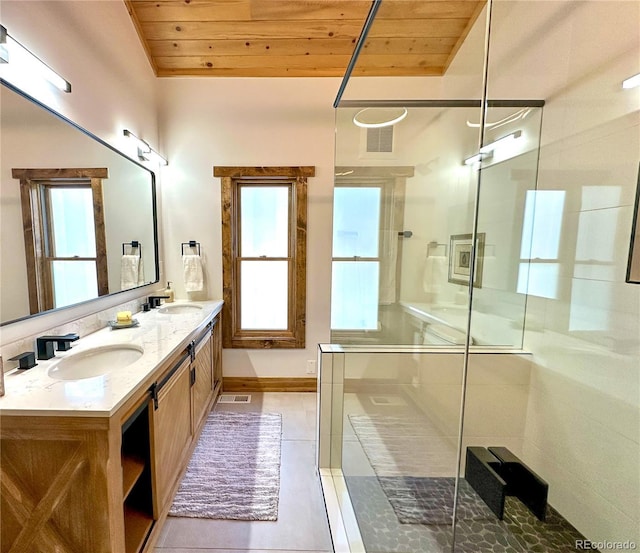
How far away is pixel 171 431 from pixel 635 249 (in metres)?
2.27

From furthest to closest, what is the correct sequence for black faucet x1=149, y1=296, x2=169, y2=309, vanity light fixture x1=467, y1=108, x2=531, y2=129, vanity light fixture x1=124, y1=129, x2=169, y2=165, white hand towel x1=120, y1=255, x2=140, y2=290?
black faucet x1=149, y1=296, x2=169, y2=309, vanity light fixture x1=124, y1=129, x2=169, y2=165, white hand towel x1=120, y1=255, x2=140, y2=290, vanity light fixture x1=467, y1=108, x2=531, y2=129

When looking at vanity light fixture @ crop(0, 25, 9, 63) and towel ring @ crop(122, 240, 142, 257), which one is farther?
towel ring @ crop(122, 240, 142, 257)

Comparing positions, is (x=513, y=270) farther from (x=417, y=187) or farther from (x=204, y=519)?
(x=204, y=519)

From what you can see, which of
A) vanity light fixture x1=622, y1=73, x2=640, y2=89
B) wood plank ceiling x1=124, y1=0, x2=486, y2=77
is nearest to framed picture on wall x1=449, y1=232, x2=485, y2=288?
vanity light fixture x1=622, y1=73, x2=640, y2=89

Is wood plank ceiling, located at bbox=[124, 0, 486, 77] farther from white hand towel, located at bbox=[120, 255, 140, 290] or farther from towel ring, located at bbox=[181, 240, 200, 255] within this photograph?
white hand towel, located at bbox=[120, 255, 140, 290]

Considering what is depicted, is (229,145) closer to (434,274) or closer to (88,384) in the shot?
(434,274)

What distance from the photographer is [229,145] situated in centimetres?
280

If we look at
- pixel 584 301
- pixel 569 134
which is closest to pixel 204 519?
pixel 584 301

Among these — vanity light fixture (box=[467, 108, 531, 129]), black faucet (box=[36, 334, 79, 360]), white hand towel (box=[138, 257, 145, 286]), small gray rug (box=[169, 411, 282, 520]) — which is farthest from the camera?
white hand towel (box=[138, 257, 145, 286])

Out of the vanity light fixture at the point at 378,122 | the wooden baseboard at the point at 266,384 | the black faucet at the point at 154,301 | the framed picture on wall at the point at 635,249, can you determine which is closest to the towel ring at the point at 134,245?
the black faucet at the point at 154,301

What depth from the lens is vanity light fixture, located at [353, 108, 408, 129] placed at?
8.15ft

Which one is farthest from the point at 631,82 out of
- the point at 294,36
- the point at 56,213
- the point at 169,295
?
the point at 169,295

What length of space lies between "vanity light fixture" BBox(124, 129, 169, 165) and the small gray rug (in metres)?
2.19

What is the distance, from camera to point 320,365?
73.9 inches
